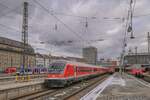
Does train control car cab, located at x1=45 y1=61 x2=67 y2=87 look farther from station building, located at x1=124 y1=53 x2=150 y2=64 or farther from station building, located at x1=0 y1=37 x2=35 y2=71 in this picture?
station building, located at x1=0 y1=37 x2=35 y2=71

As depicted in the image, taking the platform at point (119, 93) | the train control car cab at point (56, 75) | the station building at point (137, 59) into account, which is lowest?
the platform at point (119, 93)

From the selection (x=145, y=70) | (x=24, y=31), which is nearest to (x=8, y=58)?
(x=145, y=70)

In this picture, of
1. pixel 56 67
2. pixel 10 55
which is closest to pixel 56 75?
pixel 56 67

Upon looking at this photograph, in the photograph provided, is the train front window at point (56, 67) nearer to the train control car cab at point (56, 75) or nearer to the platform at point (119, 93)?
the train control car cab at point (56, 75)

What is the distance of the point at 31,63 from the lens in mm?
111812

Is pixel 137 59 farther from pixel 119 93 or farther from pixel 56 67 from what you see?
pixel 119 93

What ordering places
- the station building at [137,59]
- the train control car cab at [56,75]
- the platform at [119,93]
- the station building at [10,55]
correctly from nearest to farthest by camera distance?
1. the platform at [119,93]
2. the train control car cab at [56,75]
3. the station building at [137,59]
4. the station building at [10,55]

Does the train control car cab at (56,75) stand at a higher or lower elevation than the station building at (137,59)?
lower

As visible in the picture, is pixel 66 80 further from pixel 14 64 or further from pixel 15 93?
pixel 14 64

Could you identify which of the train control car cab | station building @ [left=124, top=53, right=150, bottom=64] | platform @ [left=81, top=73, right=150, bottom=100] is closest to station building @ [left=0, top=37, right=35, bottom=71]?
station building @ [left=124, top=53, right=150, bottom=64]

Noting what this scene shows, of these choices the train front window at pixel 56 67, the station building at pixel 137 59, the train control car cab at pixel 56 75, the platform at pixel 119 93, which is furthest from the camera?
the station building at pixel 137 59

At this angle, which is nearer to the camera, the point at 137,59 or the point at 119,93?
the point at 119,93

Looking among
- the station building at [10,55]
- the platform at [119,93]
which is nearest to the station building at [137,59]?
the station building at [10,55]

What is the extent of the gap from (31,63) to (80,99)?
98.3 meters
